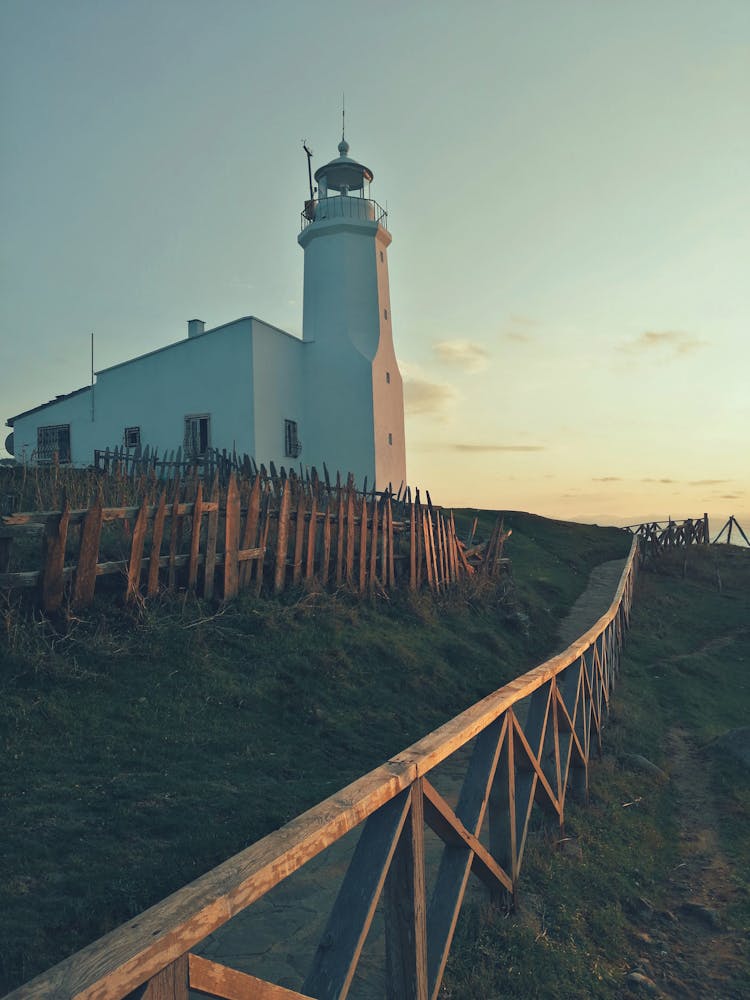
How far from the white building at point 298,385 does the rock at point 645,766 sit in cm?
1706

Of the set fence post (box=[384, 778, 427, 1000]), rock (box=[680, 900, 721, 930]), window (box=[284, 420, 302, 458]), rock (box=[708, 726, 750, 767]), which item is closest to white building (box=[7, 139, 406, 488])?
window (box=[284, 420, 302, 458])

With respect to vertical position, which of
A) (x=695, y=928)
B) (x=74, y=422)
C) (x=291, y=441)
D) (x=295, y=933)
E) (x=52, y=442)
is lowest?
(x=695, y=928)

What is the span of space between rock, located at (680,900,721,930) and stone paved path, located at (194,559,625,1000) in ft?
6.08

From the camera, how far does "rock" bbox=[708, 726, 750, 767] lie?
852 cm

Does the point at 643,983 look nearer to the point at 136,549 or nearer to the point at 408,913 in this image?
the point at 408,913

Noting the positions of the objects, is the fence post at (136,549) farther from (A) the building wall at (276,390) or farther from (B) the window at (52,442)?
(B) the window at (52,442)

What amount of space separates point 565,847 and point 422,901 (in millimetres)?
3000

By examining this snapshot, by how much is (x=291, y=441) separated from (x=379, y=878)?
77.0 ft

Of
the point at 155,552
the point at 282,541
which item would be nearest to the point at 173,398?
the point at 282,541

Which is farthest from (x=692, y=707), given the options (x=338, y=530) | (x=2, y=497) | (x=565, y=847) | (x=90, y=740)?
(x=2, y=497)

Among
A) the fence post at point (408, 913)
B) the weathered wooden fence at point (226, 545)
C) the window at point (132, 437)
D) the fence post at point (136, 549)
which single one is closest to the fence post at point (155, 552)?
the weathered wooden fence at point (226, 545)

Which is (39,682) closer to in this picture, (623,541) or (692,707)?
(692,707)

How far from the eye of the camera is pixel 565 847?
552cm

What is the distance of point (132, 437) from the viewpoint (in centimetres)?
2570
